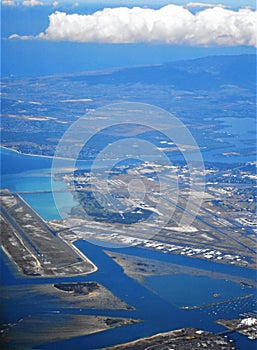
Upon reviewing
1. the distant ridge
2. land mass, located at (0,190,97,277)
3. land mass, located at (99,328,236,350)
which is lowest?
land mass, located at (99,328,236,350)

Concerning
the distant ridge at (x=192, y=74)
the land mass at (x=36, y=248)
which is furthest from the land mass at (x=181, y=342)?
the distant ridge at (x=192, y=74)

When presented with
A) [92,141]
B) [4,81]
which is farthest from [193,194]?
[4,81]

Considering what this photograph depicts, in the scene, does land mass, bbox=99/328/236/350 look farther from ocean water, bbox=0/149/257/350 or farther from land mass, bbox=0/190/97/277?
land mass, bbox=0/190/97/277

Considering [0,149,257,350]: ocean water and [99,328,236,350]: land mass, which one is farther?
[0,149,257,350]: ocean water

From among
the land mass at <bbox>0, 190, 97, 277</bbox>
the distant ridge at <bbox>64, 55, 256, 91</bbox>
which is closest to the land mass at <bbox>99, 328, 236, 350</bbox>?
the land mass at <bbox>0, 190, 97, 277</bbox>

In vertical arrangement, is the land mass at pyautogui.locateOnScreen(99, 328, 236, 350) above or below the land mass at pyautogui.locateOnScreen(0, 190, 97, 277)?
below

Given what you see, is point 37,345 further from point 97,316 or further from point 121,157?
point 121,157

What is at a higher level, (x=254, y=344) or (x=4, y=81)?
(x=4, y=81)

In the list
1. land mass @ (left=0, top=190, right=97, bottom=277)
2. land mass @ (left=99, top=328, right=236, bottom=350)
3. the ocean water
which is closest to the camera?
land mass @ (left=99, top=328, right=236, bottom=350)

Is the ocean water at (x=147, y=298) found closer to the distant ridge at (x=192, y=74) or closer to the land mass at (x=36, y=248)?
the land mass at (x=36, y=248)
